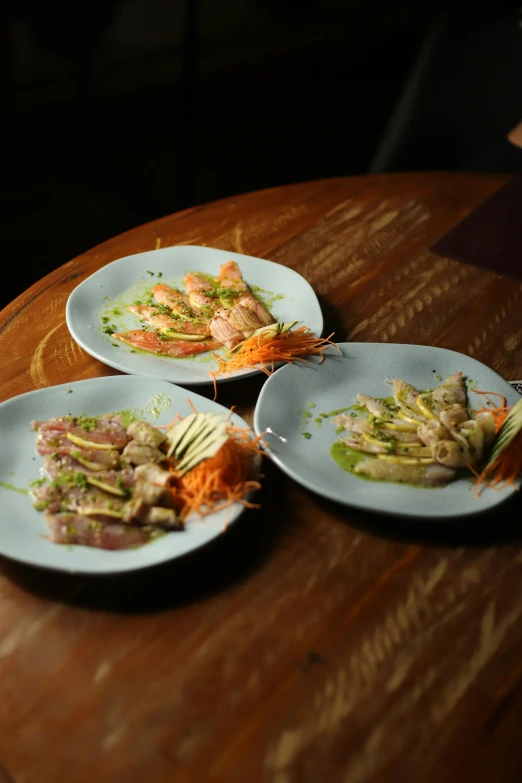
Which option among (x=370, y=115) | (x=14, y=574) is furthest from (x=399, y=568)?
(x=370, y=115)

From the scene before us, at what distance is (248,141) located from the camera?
518 cm

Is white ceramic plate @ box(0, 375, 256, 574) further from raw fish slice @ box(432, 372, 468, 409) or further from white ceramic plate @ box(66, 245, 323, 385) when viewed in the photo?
raw fish slice @ box(432, 372, 468, 409)

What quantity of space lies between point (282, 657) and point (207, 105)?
462 cm

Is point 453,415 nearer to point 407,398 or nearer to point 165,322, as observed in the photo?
point 407,398

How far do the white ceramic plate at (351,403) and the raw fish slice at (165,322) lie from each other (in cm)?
28

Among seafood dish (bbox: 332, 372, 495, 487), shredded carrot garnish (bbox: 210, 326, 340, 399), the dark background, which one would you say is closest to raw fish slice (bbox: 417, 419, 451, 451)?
seafood dish (bbox: 332, 372, 495, 487)

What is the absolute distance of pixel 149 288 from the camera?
2.06 meters

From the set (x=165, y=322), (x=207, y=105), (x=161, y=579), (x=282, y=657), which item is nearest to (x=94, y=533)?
(x=161, y=579)

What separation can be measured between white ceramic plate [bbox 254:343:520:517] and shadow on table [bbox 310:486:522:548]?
0.03m

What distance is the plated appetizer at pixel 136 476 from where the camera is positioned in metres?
1.35

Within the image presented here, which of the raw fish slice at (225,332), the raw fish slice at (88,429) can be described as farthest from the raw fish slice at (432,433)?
the raw fish slice at (88,429)

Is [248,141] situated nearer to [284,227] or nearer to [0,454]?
[284,227]

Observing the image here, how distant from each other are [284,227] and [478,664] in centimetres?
151

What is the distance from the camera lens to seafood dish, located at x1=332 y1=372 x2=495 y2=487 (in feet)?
4.99
